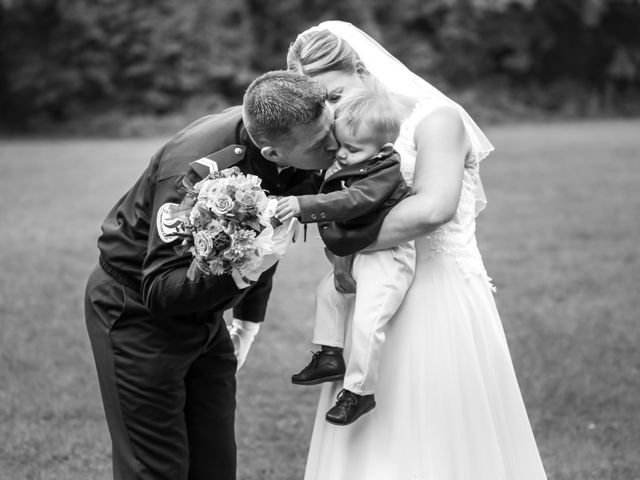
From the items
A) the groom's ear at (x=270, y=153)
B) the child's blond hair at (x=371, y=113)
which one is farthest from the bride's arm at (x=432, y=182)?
the groom's ear at (x=270, y=153)

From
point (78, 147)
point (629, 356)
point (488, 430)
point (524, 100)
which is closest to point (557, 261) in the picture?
point (629, 356)

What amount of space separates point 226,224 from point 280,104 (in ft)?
1.36

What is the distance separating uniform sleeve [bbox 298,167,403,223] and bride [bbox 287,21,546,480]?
0.50 feet

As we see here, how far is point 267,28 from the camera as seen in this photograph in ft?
102

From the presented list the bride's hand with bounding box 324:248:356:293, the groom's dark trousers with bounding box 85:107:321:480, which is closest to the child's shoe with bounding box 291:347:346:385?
the bride's hand with bounding box 324:248:356:293

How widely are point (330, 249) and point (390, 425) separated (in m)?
0.73

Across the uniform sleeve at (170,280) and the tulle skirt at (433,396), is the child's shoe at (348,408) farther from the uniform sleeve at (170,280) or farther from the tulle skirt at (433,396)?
the uniform sleeve at (170,280)

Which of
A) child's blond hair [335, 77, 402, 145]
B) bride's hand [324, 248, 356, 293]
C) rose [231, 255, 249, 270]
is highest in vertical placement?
child's blond hair [335, 77, 402, 145]

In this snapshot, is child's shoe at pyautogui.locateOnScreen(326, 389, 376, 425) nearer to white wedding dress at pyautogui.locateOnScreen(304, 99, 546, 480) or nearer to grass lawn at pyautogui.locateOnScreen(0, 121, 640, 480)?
white wedding dress at pyautogui.locateOnScreen(304, 99, 546, 480)

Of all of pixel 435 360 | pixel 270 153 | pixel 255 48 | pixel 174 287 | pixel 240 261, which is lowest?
pixel 255 48

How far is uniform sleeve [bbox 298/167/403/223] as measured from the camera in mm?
3047

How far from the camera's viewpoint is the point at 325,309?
3531 millimetres

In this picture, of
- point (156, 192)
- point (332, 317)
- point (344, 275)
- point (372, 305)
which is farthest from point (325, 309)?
point (156, 192)

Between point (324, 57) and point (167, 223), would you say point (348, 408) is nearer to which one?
point (167, 223)
